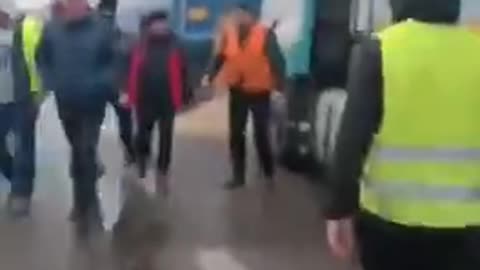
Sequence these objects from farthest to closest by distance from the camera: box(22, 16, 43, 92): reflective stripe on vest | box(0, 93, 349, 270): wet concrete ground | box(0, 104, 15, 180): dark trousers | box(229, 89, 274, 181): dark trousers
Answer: box(229, 89, 274, 181): dark trousers < box(0, 104, 15, 180): dark trousers < box(22, 16, 43, 92): reflective stripe on vest < box(0, 93, 349, 270): wet concrete ground

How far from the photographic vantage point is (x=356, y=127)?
4254 millimetres

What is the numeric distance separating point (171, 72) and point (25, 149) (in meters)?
1.41

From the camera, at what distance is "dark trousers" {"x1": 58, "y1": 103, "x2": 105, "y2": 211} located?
894cm

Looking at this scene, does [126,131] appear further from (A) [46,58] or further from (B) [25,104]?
(A) [46,58]

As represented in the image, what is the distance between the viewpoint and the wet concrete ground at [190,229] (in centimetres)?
837

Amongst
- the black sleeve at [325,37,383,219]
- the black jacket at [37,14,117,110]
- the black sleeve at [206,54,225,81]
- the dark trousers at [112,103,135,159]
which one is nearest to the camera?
the black sleeve at [325,37,383,219]

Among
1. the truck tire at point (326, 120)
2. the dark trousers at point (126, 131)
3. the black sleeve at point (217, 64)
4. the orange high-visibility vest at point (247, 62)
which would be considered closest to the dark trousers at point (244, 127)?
the orange high-visibility vest at point (247, 62)

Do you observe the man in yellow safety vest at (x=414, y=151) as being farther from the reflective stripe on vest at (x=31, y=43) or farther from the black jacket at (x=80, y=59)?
the reflective stripe on vest at (x=31, y=43)

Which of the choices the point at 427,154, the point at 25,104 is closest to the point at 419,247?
the point at 427,154

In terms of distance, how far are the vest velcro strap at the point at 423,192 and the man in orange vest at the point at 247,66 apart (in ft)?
19.8

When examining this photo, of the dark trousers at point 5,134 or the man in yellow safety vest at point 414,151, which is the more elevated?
the man in yellow safety vest at point 414,151

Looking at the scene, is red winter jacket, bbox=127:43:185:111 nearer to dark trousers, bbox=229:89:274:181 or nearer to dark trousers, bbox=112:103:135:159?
dark trousers, bbox=229:89:274:181

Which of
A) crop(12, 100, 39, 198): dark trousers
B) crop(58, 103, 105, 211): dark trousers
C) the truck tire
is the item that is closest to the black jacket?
crop(58, 103, 105, 211): dark trousers

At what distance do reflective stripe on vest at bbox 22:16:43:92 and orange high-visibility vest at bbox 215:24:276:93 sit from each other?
1817 mm
